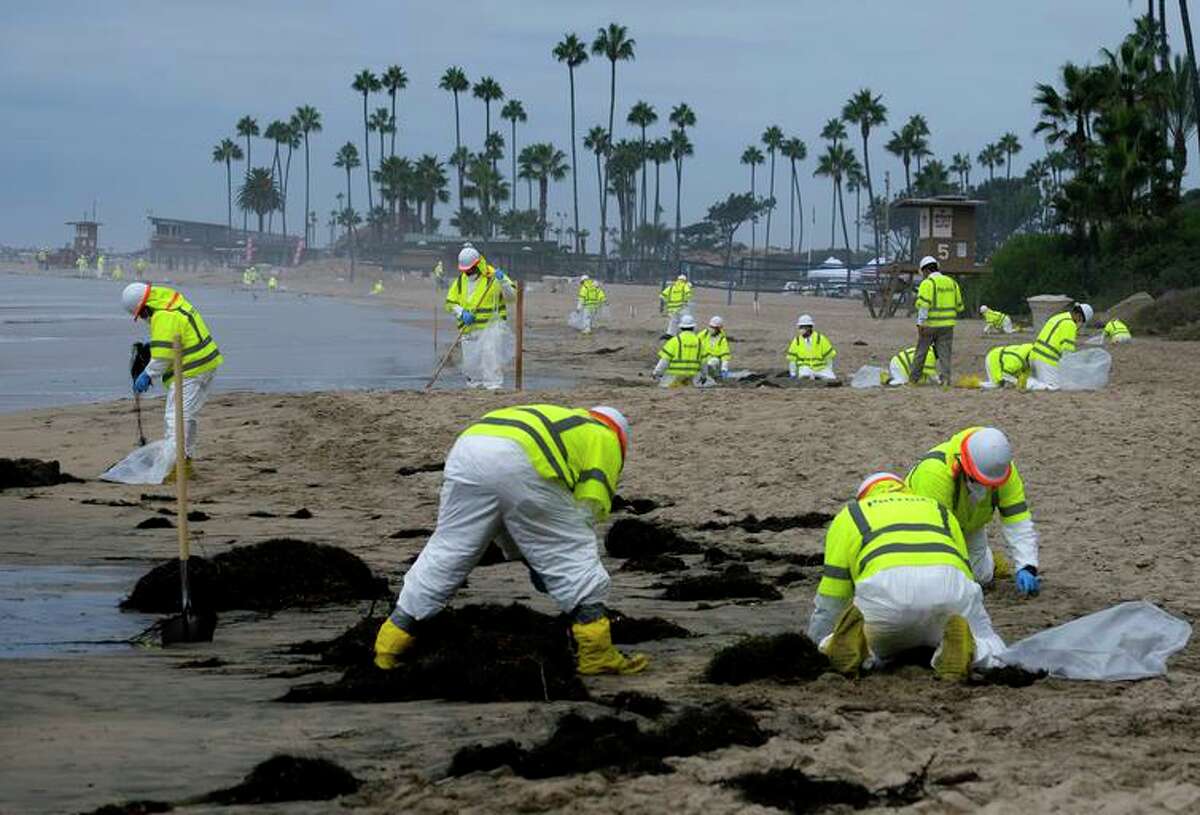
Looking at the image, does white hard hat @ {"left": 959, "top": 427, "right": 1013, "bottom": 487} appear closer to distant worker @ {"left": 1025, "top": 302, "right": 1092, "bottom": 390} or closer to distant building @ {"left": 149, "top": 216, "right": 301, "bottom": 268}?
distant worker @ {"left": 1025, "top": 302, "right": 1092, "bottom": 390}

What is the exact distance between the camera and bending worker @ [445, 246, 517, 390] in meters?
22.5

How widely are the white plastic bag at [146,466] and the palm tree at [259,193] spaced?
6954 inches

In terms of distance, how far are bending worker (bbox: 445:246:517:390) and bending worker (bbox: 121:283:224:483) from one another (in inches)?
251

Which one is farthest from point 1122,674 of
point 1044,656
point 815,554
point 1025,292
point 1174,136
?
point 1174,136

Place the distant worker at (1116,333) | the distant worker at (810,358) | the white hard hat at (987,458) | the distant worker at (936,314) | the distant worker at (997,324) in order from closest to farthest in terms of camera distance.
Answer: the white hard hat at (987,458), the distant worker at (936,314), the distant worker at (810,358), the distant worker at (1116,333), the distant worker at (997,324)

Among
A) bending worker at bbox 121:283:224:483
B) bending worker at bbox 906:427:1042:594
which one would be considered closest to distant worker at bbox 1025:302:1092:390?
bending worker at bbox 121:283:224:483

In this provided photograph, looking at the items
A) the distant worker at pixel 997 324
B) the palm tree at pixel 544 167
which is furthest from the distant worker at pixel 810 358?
the palm tree at pixel 544 167

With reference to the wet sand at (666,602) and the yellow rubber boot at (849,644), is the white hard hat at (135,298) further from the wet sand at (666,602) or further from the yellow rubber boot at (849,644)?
the yellow rubber boot at (849,644)

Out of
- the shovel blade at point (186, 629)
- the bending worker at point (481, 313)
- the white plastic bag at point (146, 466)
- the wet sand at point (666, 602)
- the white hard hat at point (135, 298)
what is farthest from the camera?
the bending worker at point (481, 313)

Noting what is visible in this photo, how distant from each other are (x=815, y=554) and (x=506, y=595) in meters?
2.73

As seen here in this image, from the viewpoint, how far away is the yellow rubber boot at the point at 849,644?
25.7 ft

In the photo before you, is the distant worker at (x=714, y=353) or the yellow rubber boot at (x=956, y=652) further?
the distant worker at (x=714, y=353)

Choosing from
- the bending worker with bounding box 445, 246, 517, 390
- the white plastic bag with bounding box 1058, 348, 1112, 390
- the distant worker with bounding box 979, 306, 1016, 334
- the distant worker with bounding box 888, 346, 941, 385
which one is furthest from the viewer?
the distant worker with bounding box 979, 306, 1016, 334

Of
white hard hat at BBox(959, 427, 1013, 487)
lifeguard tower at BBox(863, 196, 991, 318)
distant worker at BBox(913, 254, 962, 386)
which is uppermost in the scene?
lifeguard tower at BBox(863, 196, 991, 318)
